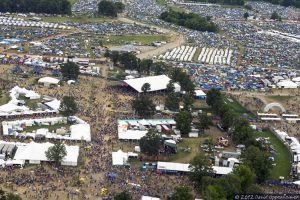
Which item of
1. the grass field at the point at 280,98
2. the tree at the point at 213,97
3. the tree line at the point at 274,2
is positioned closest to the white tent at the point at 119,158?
the tree at the point at 213,97

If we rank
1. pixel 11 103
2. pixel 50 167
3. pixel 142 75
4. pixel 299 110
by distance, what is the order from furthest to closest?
pixel 142 75 < pixel 299 110 < pixel 11 103 < pixel 50 167

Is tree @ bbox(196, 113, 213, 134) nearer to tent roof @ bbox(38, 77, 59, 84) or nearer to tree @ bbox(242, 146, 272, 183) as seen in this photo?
tree @ bbox(242, 146, 272, 183)

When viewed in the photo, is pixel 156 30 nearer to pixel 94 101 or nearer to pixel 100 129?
pixel 94 101

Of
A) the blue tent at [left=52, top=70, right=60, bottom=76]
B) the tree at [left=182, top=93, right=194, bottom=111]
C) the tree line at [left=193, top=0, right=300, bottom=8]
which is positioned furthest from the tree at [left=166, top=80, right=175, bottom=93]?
the tree line at [left=193, top=0, right=300, bottom=8]

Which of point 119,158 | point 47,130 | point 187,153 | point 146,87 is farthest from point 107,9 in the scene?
point 119,158

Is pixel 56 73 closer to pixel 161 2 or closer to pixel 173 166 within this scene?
pixel 173 166

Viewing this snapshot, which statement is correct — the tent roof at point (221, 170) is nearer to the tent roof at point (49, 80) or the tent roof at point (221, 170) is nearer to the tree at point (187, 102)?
the tree at point (187, 102)

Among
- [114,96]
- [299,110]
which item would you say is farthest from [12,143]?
[299,110]
